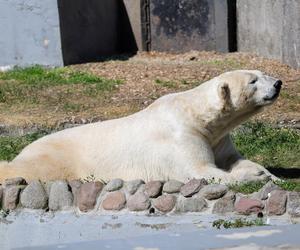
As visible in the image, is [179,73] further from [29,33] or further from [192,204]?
[192,204]

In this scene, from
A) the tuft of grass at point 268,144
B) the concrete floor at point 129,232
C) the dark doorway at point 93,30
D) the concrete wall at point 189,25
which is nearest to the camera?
the concrete floor at point 129,232

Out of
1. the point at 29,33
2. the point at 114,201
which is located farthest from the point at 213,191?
the point at 29,33

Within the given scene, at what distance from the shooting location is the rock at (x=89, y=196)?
291 inches

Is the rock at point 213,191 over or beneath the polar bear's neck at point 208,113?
beneath

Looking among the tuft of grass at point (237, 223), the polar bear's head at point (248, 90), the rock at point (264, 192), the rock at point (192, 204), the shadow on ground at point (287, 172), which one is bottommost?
the shadow on ground at point (287, 172)

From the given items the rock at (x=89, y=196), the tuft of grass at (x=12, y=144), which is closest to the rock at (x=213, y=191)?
the rock at (x=89, y=196)

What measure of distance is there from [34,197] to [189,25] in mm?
7777

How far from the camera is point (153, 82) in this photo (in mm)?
12914

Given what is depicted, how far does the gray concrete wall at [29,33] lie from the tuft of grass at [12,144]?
3217mm

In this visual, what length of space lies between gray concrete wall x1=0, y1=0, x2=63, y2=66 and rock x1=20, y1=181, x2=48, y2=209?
21.1 feet

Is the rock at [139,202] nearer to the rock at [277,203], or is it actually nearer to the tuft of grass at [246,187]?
the tuft of grass at [246,187]

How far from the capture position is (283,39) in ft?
44.5

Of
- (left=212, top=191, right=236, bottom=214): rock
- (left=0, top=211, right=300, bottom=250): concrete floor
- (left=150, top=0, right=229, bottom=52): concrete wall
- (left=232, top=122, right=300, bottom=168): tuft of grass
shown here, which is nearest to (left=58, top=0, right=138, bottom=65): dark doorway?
(left=150, top=0, right=229, bottom=52): concrete wall

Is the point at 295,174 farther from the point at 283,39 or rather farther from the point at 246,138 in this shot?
the point at 283,39
